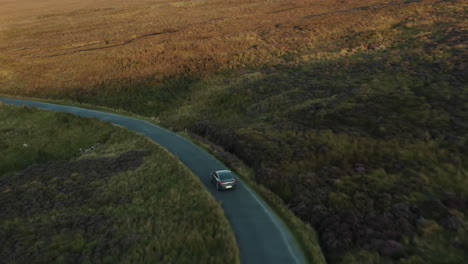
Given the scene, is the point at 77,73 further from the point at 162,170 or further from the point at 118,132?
the point at 162,170

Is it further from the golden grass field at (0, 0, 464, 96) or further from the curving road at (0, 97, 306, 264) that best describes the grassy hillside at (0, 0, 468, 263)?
the curving road at (0, 97, 306, 264)

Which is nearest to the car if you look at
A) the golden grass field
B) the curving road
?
the curving road

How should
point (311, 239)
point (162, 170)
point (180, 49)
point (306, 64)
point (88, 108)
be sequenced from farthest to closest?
1. point (180, 49)
2. point (306, 64)
3. point (88, 108)
4. point (162, 170)
5. point (311, 239)

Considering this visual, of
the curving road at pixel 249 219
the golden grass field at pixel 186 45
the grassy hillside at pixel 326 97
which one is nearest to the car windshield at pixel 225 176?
the curving road at pixel 249 219

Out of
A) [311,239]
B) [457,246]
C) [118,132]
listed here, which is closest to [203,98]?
[118,132]

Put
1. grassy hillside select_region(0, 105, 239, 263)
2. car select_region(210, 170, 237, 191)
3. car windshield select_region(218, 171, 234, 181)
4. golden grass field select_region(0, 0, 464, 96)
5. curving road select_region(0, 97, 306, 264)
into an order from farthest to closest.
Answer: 1. golden grass field select_region(0, 0, 464, 96)
2. car windshield select_region(218, 171, 234, 181)
3. car select_region(210, 170, 237, 191)
4. grassy hillside select_region(0, 105, 239, 263)
5. curving road select_region(0, 97, 306, 264)

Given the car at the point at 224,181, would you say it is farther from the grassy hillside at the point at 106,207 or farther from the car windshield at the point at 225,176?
the grassy hillside at the point at 106,207
